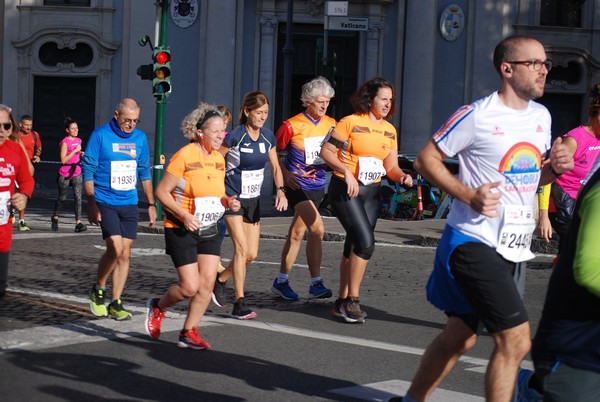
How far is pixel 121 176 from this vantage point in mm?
9094

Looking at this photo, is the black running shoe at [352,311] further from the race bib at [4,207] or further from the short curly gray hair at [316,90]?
the race bib at [4,207]

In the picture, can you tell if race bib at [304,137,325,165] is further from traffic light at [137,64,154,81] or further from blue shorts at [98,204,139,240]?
traffic light at [137,64,154,81]

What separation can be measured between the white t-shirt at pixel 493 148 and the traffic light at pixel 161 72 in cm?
1492

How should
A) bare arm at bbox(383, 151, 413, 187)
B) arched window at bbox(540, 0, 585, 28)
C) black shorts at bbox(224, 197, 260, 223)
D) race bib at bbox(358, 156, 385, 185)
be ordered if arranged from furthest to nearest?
arched window at bbox(540, 0, 585, 28) < black shorts at bbox(224, 197, 260, 223) < race bib at bbox(358, 156, 385, 185) < bare arm at bbox(383, 151, 413, 187)

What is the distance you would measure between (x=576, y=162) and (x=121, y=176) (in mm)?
3540

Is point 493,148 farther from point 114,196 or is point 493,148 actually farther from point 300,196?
point 300,196

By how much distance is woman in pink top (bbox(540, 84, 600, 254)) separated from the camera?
904 cm

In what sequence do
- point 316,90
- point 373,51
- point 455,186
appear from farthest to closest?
1. point 373,51
2. point 316,90
3. point 455,186

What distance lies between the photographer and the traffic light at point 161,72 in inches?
785

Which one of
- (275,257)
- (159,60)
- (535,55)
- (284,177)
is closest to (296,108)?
(159,60)

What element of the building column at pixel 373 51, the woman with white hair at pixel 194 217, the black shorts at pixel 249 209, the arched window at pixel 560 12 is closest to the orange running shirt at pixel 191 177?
the woman with white hair at pixel 194 217

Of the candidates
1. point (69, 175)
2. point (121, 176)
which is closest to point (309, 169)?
point (121, 176)

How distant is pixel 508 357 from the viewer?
16.5 feet

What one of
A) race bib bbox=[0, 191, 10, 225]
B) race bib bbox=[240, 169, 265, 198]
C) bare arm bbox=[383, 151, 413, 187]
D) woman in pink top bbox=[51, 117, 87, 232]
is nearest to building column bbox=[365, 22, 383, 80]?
woman in pink top bbox=[51, 117, 87, 232]
